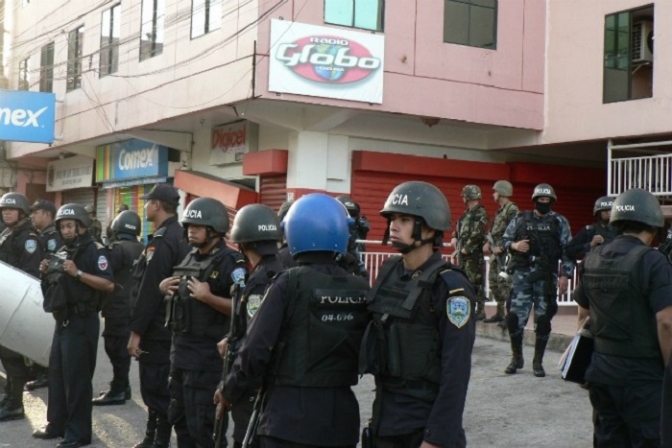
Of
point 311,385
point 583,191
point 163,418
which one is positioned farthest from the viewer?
point 583,191

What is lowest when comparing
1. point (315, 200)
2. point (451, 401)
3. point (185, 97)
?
point (451, 401)

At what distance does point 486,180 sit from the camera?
1722 centimetres

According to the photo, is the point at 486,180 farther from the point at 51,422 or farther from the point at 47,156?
the point at 47,156

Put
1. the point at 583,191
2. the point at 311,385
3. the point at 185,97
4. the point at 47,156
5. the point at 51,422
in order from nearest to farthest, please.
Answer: the point at 311,385
the point at 51,422
the point at 185,97
the point at 583,191
the point at 47,156

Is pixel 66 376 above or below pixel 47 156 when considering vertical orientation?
below

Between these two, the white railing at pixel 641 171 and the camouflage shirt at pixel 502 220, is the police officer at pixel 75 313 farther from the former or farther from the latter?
the white railing at pixel 641 171

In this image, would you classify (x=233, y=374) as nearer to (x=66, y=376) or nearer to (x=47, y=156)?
(x=66, y=376)

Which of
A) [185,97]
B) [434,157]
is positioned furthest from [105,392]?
[434,157]

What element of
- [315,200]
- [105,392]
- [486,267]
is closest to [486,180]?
[486,267]

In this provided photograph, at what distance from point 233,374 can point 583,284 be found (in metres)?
2.21

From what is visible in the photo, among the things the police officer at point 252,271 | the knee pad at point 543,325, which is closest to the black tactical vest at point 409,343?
the police officer at point 252,271

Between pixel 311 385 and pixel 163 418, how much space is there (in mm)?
2862

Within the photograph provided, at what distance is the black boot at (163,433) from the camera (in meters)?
6.26

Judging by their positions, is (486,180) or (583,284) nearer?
(583,284)
